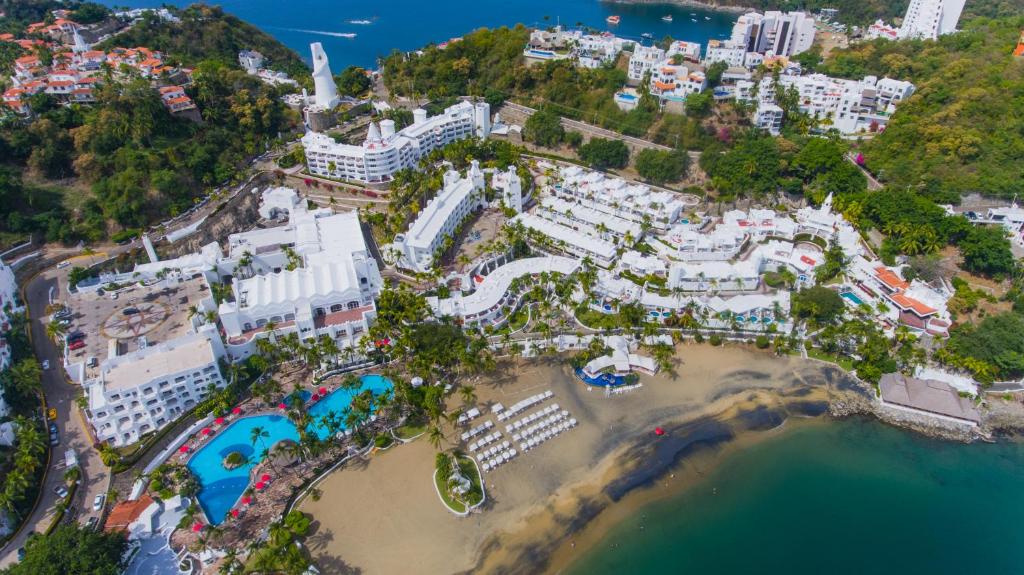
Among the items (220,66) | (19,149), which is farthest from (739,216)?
(19,149)

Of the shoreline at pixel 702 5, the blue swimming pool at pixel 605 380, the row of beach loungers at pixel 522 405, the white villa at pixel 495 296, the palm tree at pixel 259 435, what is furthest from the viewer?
the shoreline at pixel 702 5

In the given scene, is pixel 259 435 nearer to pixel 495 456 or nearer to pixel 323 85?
pixel 495 456

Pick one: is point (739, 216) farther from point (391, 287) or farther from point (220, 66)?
point (220, 66)

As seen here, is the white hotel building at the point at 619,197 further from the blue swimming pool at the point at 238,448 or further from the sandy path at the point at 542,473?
the blue swimming pool at the point at 238,448

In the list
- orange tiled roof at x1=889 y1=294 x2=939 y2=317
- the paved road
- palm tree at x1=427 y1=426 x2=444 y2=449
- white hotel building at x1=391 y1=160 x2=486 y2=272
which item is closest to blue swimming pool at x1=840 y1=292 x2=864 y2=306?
orange tiled roof at x1=889 y1=294 x2=939 y2=317

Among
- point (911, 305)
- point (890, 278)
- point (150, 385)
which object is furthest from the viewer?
point (890, 278)

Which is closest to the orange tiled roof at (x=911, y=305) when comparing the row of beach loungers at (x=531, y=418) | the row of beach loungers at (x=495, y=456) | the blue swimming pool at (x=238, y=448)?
the row of beach loungers at (x=531, y=418)

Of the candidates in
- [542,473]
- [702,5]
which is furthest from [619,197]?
[702,5]
